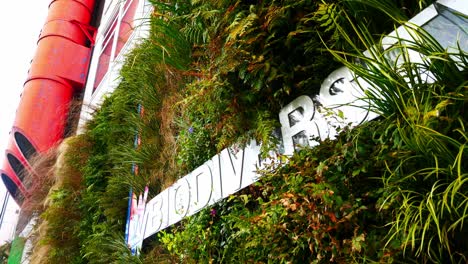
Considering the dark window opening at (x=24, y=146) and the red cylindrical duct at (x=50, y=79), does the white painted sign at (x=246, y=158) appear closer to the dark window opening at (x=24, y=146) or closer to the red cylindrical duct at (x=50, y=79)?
the red cylindrical duct at (x=50, y=79)

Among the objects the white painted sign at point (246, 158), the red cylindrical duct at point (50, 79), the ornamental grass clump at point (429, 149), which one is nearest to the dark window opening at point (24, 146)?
the red cylindrical duct at point (50, 79)

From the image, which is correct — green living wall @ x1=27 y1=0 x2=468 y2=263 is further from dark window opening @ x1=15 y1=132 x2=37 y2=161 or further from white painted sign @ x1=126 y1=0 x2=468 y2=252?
dark window opening @ x1=15 y1=132 x2=37 y2=161

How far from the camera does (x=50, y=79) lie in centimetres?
1017

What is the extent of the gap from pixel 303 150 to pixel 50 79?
9446 mm

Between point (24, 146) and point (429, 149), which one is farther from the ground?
point (24, 146)

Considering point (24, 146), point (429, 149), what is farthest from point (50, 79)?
point (429, 149)

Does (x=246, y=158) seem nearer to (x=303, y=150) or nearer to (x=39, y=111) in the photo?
(x=303, y=150)

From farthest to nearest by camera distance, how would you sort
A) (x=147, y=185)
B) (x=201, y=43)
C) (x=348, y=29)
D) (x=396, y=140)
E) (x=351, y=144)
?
(x=147, y=185) < (x=201, y=43) < (x=348, y=29) < (x=351, y=144) < (x=396, y=140)

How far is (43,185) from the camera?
243 inches

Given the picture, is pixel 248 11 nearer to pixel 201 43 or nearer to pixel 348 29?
pixel 348 29

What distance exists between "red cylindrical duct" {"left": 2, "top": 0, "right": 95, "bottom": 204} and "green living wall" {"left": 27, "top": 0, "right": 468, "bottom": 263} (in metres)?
6.06

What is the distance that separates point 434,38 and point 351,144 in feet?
1.80

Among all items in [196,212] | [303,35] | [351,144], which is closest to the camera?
[351,144]

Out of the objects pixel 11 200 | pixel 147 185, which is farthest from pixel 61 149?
pixel 11 200
